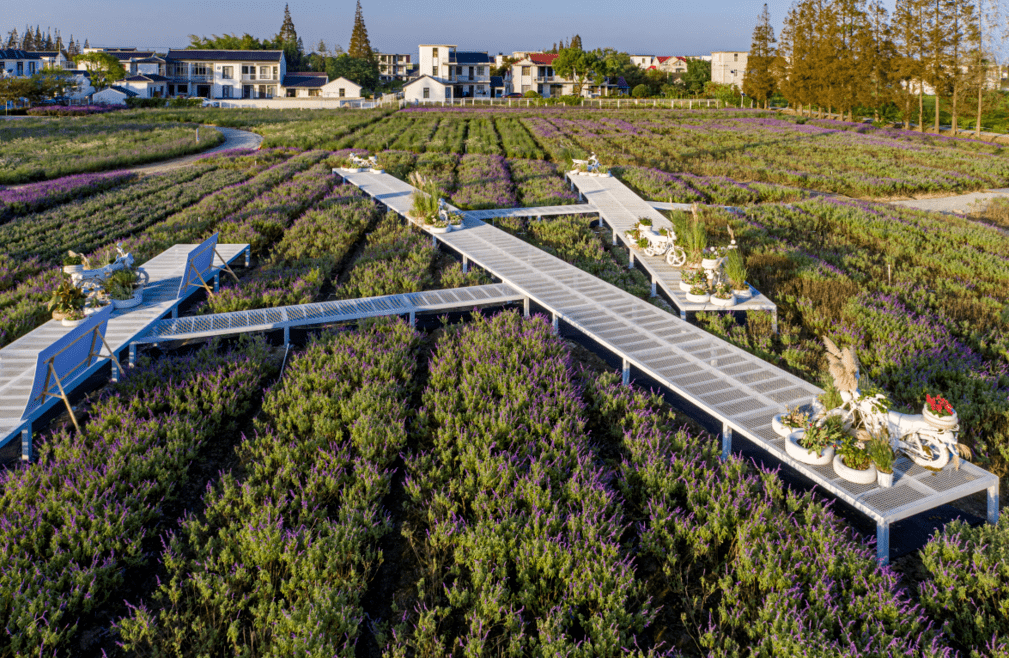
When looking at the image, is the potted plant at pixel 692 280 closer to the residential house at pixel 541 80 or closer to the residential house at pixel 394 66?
the residential house at pixel 541 80

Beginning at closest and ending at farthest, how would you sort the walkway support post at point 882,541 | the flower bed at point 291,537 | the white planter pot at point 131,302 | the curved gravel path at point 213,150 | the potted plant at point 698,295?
the flower bed at point 291,537
the walkway support post at point 882,541
the white planter pot at point 131,302
the potted plant at point 698,295
the curved gravel path at point 213,150

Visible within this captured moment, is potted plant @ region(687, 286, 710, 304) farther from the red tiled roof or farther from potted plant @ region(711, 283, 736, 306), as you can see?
the red tiled roof

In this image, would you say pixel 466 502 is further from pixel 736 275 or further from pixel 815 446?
pixel 736 275

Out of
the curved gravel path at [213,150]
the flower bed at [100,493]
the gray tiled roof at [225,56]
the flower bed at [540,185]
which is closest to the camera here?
the flower bed at [100,493]

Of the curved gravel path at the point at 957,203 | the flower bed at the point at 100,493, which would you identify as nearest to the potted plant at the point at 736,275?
the flower bed at the point at 100,493

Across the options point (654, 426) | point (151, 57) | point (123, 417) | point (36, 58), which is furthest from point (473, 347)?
point (36, 58)
